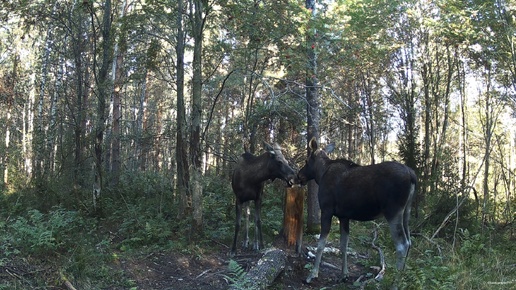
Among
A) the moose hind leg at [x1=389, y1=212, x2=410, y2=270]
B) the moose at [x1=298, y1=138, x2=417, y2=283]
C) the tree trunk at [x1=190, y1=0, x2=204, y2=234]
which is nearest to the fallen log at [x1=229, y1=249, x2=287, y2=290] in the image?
the moose at [x1=298, y1=138, x2=417, y2=283]

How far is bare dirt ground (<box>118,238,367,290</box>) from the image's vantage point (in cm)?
698

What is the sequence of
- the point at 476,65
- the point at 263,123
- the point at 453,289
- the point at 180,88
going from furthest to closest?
1. the point at 263,123
2. the point at 476,65
3. the point at 180,88
4. the point at 453,289

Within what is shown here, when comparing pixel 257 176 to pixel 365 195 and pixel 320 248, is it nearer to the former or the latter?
pixel 320 248

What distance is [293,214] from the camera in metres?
9.13

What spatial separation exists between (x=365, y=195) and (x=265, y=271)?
214 cm

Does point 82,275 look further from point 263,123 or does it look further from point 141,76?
point 263,123

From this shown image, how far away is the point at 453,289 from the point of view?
18.6ft

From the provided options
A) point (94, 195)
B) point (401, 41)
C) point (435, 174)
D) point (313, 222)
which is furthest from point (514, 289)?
point (401, 41)

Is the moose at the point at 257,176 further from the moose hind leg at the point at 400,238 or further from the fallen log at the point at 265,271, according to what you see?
the moose hind leg at the point at 400,238

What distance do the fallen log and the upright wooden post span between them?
1.44m

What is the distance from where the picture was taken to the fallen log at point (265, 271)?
594cm

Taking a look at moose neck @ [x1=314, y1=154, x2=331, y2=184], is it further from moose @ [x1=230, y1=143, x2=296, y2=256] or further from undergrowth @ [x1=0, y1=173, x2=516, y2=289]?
undergrowth @ [x1=0, y1=173, x2=516, y2=289]

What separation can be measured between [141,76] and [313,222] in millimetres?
6523

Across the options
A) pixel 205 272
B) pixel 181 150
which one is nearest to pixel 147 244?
pixel 205 272
